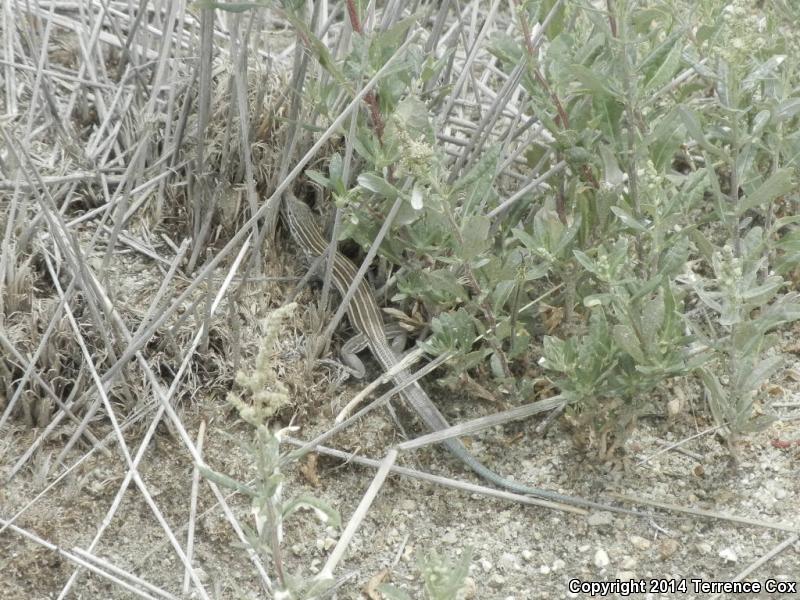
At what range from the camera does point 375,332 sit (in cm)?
301

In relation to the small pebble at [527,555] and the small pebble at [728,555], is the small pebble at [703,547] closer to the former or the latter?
the small pebble at [728,555]

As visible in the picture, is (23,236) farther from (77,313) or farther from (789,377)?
(789,377)

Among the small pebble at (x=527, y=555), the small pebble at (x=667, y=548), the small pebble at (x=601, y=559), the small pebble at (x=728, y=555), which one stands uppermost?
the small pebble at (x=728, y=555)

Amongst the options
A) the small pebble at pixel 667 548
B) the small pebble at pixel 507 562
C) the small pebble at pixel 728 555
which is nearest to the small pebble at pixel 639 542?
the small pebble at pixel 667 548

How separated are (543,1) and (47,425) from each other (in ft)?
5.53

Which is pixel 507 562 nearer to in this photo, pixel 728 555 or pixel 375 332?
pixel 728 555

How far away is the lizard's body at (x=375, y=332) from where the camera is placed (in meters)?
2.71

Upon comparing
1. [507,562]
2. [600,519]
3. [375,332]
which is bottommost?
[507,562]

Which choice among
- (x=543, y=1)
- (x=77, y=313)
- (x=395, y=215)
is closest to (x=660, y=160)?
(x=543, y=1)

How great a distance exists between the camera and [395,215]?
2.66 metres

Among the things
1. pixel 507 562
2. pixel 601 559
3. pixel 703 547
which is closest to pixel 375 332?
pixel 507 562

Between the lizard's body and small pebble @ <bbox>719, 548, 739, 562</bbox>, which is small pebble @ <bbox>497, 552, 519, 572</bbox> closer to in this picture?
the lizard's body

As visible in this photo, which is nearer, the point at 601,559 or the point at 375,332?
the point at 601,559

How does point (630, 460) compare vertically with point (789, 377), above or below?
below
